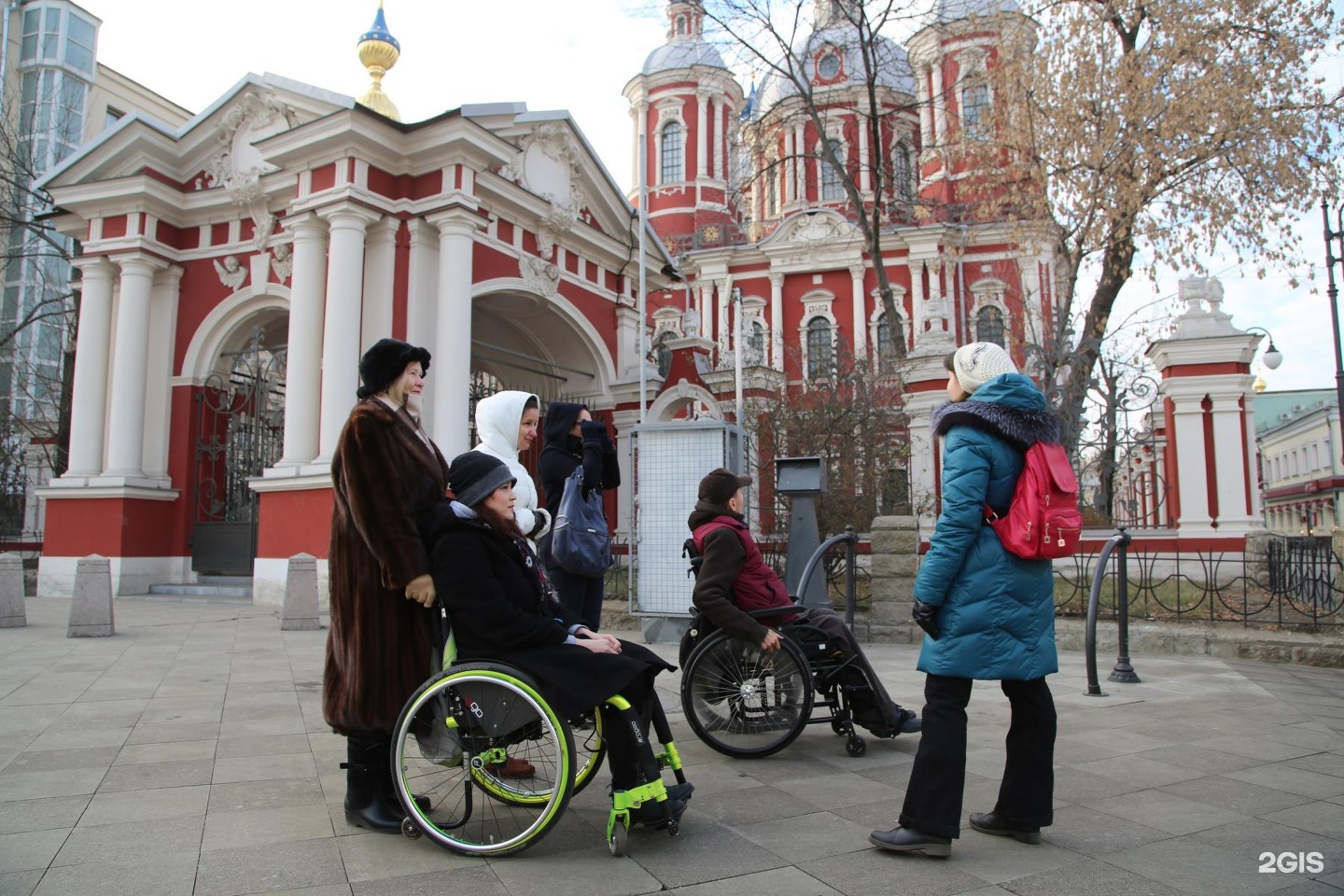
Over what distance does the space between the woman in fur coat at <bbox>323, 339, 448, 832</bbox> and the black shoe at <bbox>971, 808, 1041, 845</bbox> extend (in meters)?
2.27

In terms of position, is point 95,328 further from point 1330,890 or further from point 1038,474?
point 1330,890

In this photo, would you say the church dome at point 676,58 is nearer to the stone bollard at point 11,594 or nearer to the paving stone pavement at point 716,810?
the stone bollard at point 11,594

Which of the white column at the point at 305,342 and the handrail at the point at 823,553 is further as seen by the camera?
the white column at the point at 305,342

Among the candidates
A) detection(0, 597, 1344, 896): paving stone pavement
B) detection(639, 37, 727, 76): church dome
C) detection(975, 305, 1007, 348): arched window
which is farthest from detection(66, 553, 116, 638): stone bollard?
detection(639, 37, 727, 76): church dome

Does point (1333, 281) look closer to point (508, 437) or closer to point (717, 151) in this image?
point (508, 437)

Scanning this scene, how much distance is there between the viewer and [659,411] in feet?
52.0

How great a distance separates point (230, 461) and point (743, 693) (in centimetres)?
1285

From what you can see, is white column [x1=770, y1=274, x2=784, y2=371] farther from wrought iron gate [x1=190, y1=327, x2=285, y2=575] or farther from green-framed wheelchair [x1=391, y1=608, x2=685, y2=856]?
green-framed wheelchair [x1=391, y1=608, x2=685, y2=856]

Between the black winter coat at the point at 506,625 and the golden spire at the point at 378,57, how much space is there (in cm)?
1496

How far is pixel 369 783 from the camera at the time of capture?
141 inches

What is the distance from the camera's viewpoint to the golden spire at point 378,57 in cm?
1634

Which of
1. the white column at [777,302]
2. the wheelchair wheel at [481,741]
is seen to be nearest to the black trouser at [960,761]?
the wheelchair wheel at [481,741]

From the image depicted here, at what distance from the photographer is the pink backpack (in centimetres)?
332

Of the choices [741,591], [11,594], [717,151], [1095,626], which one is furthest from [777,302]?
[741,591]
